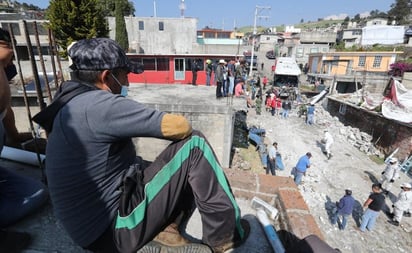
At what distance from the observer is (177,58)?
54.2 ft

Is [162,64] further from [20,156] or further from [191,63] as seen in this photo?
[20,156]

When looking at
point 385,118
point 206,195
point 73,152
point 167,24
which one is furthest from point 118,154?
point 167,24

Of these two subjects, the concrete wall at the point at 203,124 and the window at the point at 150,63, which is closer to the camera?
the concrete wall at the point at 203,124

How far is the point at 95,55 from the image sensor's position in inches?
A: 55.8

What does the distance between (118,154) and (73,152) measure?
0.79ft

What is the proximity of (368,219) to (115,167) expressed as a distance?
8762mm

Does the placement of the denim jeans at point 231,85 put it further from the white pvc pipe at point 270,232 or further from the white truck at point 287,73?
the white truck at point 287,73

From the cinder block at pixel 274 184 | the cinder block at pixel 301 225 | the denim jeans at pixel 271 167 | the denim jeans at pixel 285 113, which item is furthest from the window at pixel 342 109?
the cinder block at pixel 301 225

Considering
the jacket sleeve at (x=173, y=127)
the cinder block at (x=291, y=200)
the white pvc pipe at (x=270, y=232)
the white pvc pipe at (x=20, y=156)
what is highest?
the jacket sleeve at (x=173, y=127)

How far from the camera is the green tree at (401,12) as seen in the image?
58656 mm

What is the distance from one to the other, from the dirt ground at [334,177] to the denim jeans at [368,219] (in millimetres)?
245

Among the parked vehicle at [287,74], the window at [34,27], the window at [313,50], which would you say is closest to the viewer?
the window at [34,27]

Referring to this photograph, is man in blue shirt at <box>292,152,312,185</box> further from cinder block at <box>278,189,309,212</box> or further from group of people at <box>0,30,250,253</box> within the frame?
group of people at <box>0,30,250,253</box>

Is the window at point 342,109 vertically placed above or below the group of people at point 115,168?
below
